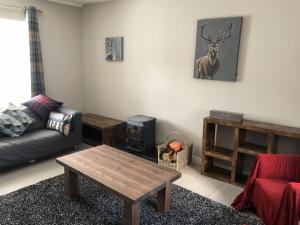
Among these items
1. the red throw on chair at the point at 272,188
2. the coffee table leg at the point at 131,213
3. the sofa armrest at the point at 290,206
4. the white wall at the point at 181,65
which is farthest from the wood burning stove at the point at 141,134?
the sofa armrest at the point at 290,206

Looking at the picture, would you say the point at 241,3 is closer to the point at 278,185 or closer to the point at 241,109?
the point at 241,109

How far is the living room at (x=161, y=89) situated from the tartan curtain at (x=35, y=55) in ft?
0.05

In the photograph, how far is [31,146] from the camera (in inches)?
121

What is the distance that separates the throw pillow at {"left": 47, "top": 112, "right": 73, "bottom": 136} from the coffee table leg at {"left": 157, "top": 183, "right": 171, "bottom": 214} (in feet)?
5.86

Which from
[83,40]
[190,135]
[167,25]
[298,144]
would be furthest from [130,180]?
[83,40]

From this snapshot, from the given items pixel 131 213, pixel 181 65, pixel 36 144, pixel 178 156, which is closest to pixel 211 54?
pixel 181 65

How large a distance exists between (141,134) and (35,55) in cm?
205

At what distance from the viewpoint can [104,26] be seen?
410cm

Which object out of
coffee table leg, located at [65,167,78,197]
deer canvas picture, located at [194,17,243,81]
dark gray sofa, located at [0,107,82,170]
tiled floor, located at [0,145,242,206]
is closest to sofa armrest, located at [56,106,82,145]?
dark gray sofa, located at [0,107,82,170]

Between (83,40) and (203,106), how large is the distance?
2629 millimetres

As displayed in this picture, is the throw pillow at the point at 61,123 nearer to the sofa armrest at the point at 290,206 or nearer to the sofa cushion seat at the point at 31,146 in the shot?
the sofa cushion seat at the point at 31,146

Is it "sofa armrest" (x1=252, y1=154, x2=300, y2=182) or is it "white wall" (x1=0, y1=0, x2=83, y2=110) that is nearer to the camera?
"sofa armrest" (x1=252, y1=154, x2=300, y2=182)

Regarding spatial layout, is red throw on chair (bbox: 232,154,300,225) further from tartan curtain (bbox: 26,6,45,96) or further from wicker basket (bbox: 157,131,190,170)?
tartan curtain (bbox: 26,6,45,96)

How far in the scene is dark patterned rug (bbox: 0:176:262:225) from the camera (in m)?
2.13
